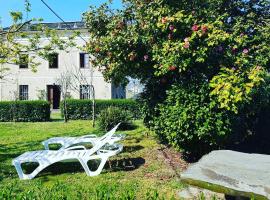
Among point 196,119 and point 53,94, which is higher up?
point 53,94

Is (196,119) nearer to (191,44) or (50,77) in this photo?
(191,44)

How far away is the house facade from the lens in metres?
33.9

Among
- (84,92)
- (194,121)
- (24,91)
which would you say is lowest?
(194,121)

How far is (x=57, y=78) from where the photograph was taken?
1353 inches

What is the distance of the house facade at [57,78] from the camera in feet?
111

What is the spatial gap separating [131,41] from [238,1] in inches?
154

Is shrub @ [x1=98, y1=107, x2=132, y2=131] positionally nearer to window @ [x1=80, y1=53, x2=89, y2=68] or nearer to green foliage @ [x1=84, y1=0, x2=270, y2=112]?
green foliage @ [x1=84, y1=0, x2=270, y2=112]

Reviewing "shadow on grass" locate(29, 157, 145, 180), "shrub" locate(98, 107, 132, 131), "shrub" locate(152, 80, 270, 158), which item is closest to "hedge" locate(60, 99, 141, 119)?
"shrub" locate(98, 107, 132, 131)

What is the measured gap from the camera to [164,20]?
8930mm

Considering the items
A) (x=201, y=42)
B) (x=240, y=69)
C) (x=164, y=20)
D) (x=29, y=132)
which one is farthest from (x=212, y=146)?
(x=29, y=132)

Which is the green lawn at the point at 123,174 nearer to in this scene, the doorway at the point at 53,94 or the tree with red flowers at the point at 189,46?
the tree with red flowers at the point at 189,46

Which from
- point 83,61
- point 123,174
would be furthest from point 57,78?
point 123,174

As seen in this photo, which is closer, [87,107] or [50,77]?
[87,107]

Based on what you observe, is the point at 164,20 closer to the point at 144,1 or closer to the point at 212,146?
the point at 144,1
